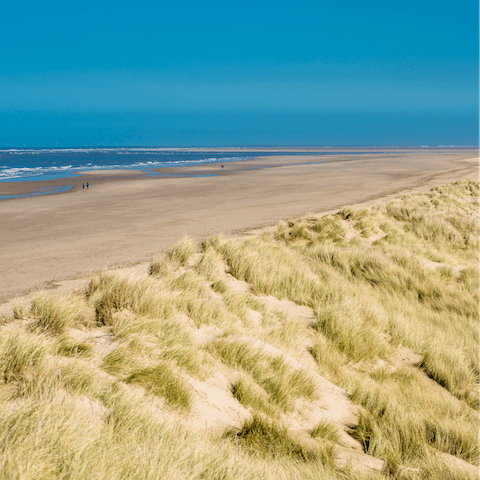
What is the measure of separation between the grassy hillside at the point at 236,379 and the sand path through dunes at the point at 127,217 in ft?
9.27

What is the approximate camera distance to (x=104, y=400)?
3137mm

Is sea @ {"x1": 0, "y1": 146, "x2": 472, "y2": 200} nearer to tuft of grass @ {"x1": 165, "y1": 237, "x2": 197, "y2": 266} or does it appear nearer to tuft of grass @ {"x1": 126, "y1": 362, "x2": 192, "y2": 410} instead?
tuft of grass @ {"x1": 165, "y1": 237, "x2": 197, "y2": 266}

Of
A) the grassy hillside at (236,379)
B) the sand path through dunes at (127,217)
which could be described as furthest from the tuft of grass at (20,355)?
the sand path through dunes at (127,217)

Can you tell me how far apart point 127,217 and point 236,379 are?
12.9 meters

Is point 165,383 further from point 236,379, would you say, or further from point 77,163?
point 77,163

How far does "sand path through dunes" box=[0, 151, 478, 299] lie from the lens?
934 centimetres

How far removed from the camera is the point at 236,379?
13.4ft

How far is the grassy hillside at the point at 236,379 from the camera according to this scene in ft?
8.71

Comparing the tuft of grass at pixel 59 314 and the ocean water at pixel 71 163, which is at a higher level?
the ocean water at pixel 71 163

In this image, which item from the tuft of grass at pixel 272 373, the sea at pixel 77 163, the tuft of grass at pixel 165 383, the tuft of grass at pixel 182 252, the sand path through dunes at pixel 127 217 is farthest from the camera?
the sea at pixel 77 163

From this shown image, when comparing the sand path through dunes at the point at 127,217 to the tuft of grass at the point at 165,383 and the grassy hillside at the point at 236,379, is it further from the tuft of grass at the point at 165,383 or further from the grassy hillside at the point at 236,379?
the tuft of grass at the point at 165,383

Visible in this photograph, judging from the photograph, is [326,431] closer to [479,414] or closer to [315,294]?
[479,414]

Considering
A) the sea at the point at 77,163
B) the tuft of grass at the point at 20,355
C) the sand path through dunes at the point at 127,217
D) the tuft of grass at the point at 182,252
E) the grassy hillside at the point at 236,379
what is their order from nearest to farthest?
1. the grassy hillside at the point at 236,379
2. the tuft of grass at the point at 20,355
3. the tuft of grass at the point at 182,252
4. the sand path through dunes at the point at 127,217
5. the sea at the point at 77,163

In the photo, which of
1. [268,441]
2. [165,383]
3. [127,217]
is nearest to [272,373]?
[268,441]
